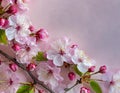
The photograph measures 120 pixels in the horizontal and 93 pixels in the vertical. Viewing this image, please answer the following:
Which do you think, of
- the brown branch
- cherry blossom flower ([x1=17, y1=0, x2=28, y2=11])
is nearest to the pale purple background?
cherry blossom flower ([x1=17, y1=0, x2=28, y2=11])

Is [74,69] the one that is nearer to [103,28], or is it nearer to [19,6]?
[103,28]

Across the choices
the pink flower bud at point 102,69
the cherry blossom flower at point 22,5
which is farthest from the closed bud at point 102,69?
the cherry blossom flower at point 22,5

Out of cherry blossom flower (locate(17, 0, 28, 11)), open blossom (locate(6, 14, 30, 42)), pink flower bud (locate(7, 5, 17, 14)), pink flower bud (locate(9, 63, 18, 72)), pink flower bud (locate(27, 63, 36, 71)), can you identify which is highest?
cherry blossom flower (locate(17, 0, 28, 11))

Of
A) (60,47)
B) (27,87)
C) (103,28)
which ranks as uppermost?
(103,28)

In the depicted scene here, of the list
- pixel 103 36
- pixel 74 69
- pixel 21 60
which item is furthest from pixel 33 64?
pixel 103 36

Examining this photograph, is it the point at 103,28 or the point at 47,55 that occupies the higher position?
the point at 103,28

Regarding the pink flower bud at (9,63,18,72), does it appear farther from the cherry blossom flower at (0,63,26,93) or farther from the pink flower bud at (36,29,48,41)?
the pink flower bud at (36,29,48,41)

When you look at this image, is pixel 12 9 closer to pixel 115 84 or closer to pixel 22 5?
pixel 22 5
